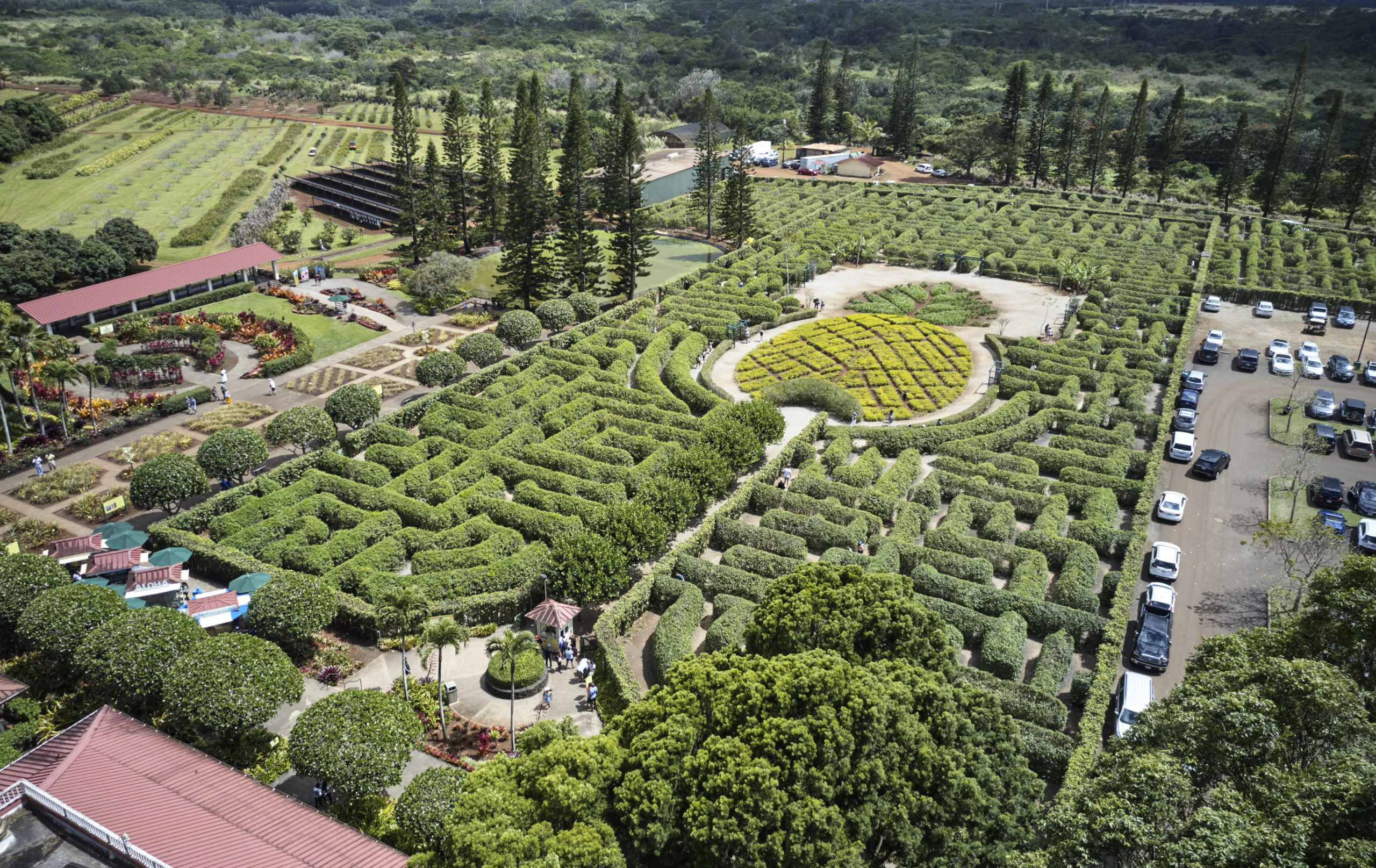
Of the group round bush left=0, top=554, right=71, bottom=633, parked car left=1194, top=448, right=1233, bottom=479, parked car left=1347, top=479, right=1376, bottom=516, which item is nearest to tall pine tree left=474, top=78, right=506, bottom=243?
round bush left=0, top=554, right=71, bottom=633

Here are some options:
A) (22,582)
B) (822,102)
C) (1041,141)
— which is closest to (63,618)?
(22,582)

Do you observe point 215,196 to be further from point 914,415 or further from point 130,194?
point 914,415

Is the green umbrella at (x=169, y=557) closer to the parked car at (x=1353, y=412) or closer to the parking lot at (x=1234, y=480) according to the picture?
the parking lot at (x=1234, y=480)

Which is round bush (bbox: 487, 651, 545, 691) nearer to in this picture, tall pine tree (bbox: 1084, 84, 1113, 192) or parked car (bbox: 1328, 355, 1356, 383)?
parked car (bbox: 1328, 355, 1356, 383)

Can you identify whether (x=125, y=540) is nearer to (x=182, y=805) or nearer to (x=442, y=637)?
(x=182, y=805)

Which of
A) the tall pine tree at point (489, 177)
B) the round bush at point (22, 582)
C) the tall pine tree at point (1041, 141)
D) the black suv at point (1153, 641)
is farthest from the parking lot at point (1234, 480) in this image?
the tall pine tree at point (489, 177)

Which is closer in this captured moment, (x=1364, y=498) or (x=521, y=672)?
(x=521, y=672)
